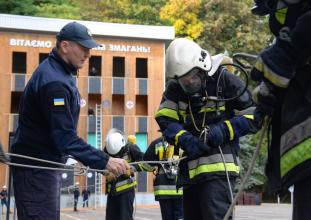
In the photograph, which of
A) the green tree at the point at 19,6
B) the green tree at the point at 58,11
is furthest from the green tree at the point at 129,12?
the green tree at the point at 19,6

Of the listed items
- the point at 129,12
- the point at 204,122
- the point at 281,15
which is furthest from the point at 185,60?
the point at 129,12

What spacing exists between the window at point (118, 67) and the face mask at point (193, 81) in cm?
3591

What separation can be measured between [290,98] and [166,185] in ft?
22.4

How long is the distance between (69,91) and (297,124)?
2.43 metres

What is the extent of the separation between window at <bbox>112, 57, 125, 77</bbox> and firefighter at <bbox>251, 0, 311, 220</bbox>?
3791cm

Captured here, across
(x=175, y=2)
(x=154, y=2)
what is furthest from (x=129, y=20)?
(x=175, y=2)

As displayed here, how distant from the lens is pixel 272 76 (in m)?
2.81

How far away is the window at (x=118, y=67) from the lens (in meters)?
40.8

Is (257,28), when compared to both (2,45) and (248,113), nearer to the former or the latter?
(2,45)

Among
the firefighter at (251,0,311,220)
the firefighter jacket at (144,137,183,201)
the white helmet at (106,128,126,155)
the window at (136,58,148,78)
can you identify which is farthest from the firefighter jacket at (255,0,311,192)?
the window at (136,58,148,78)

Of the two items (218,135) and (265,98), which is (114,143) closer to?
(218,135)

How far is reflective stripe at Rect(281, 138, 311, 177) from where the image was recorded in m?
2.71

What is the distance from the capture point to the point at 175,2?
137ft

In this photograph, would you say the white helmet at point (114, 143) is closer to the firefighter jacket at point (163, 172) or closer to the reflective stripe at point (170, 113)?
the firefighter jacket at point (163, 172)
